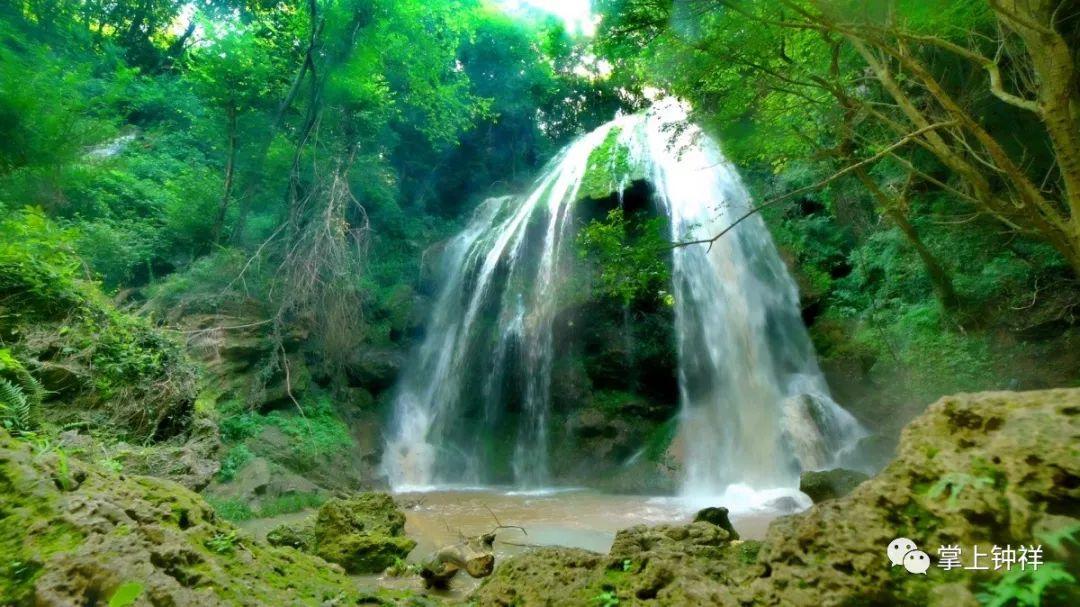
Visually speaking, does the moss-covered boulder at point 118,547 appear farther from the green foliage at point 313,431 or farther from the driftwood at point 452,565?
the green foliage at point 313,431

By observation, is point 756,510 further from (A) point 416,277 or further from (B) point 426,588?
(A) point 416,277

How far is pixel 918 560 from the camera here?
1773 millimetres

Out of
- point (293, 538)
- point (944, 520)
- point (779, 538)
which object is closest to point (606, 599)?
point (779, 538)

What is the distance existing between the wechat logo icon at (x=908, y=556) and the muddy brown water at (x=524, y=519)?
3.57 meters

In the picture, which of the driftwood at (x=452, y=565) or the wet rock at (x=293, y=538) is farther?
the wet rock at (x=293, y=538)

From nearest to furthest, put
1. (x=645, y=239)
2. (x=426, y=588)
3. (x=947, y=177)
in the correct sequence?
(x=426, y=588)
(x=645, y=239)
(x=947, y=177)

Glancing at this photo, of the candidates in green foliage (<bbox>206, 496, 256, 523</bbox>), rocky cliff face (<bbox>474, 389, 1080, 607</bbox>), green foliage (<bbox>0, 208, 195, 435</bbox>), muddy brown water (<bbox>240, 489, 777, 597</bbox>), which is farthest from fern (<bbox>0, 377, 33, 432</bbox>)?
rocky cliff face (<bbox>474, 389, 1080, 607</bbox>)

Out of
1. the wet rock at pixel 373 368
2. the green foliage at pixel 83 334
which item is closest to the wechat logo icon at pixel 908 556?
the green foliage at pixel 83 334

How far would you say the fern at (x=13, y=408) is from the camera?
3718 mm

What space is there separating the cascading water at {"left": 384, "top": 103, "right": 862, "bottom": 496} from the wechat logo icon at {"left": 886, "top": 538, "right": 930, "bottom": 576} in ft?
28.3

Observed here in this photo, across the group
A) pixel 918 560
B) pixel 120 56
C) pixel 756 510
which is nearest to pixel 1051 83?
pixel 918 560

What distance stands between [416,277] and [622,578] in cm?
1429

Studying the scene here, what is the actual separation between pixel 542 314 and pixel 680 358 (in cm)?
342

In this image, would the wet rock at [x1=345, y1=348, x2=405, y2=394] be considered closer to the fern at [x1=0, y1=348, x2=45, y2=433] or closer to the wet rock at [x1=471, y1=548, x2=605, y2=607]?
the fern at [x1=0, y1=348, x2=45, y2=433]
